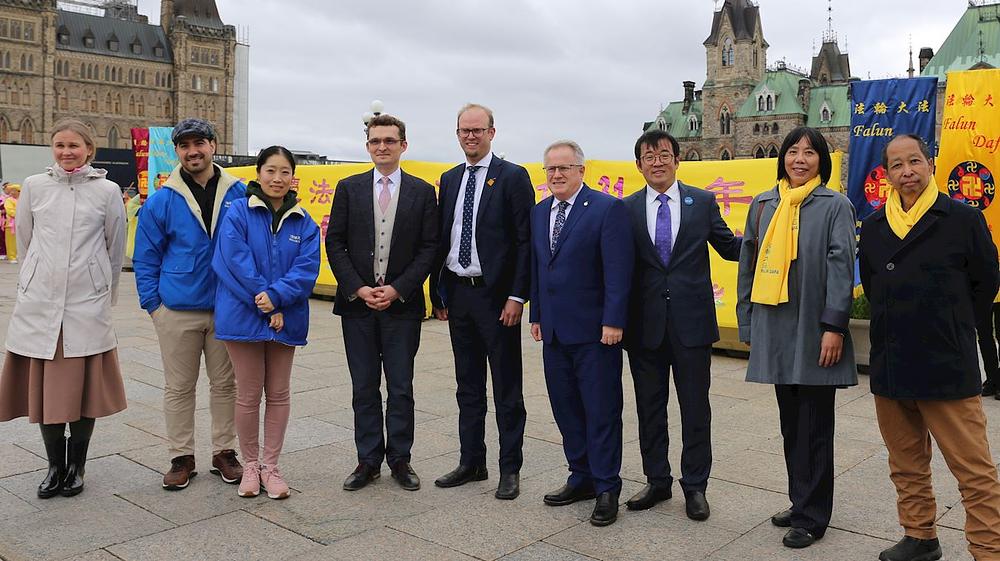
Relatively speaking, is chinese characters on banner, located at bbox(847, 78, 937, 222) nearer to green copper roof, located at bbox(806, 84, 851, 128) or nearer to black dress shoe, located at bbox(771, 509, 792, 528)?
black dress shoe, located at bbox(771, 509, 792, 528)

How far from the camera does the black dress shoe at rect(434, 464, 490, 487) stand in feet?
15.7

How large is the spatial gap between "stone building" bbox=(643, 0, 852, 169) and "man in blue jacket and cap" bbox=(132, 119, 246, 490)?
251 feet

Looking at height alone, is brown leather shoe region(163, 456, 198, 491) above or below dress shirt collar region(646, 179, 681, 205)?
below

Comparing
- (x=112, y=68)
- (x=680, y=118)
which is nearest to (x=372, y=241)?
(x=680, y=118)

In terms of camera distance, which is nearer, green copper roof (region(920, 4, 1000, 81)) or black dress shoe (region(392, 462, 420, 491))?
black dress shoe (region(392, 462, 420, 491))

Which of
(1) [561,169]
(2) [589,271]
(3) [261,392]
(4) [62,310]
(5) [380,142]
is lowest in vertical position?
(3) [261,392]

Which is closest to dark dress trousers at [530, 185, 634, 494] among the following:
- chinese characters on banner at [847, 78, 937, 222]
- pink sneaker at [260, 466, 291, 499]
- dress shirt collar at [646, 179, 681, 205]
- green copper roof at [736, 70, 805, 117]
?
dress shirt collar at [646, 179, 681, 205]

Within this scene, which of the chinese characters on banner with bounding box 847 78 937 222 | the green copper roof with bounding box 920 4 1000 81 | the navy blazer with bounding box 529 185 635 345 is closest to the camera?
the navy blazer with bounding box 529 185 635 345

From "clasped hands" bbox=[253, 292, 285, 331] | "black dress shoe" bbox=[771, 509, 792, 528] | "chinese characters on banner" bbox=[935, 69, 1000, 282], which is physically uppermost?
"chinese characters on banner" bbox=[935, 69, 1000, 282]

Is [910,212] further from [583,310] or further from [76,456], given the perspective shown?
[76,456]

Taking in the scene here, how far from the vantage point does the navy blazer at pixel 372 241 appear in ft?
15.6

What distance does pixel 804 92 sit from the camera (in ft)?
259

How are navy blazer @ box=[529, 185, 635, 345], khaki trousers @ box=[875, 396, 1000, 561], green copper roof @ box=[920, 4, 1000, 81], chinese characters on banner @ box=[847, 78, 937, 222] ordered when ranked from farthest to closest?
1. green copper roof @ box=[920, 4, 1000, 81]
2. chinese characters on banner @ box=[847, 78, 937, 222]
3. navy blazer @ box=[529, 185, 635, 345]
4. khaki trousers @ box=[875, 396, 1000, 561]

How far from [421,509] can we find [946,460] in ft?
8.11
